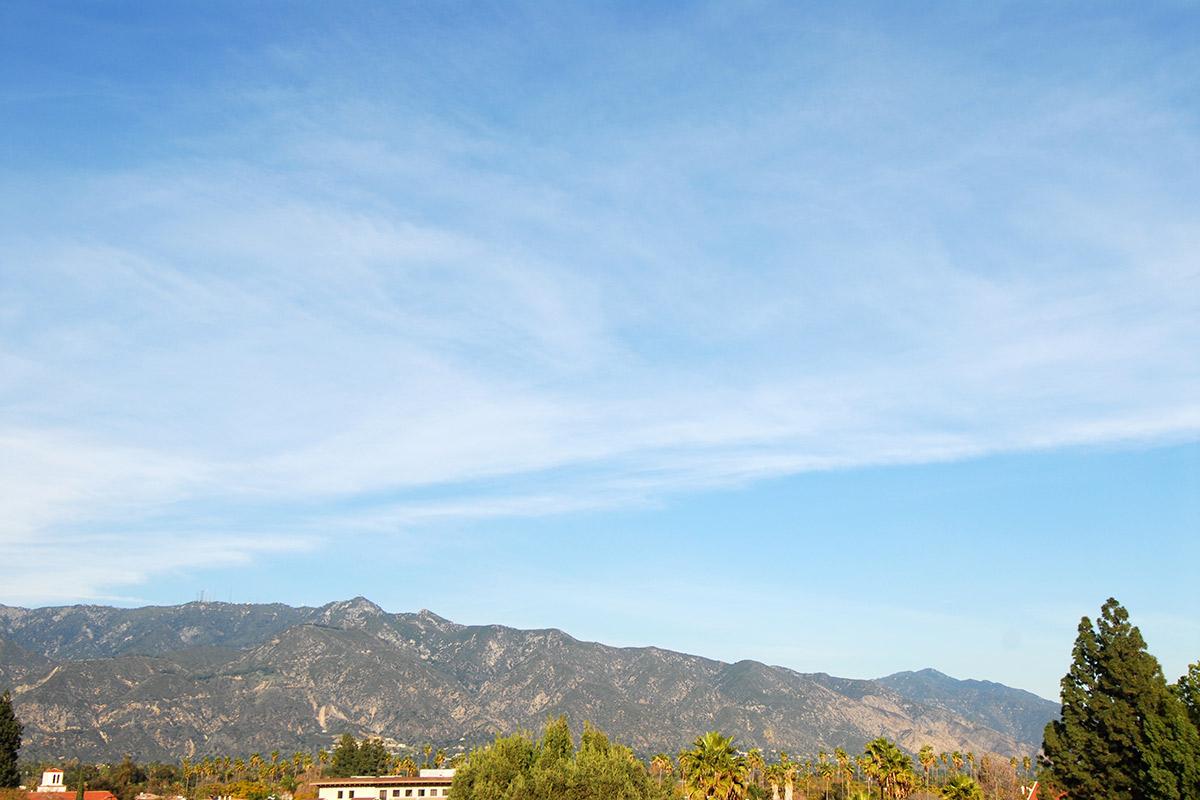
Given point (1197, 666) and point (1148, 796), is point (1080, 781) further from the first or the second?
point (1197, 666)

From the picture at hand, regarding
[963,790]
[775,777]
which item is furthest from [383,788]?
[963,790]

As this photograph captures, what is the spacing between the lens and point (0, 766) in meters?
152

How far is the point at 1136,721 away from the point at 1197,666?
7375 millimetres

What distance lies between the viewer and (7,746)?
6152 inches

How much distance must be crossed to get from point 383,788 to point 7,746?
6700cm

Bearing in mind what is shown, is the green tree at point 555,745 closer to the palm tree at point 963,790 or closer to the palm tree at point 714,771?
the palm tree at point 714,771

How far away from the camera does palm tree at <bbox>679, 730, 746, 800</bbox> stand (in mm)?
85188

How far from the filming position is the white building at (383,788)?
135375mm

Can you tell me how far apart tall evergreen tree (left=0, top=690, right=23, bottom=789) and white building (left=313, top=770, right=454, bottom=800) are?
53987mm

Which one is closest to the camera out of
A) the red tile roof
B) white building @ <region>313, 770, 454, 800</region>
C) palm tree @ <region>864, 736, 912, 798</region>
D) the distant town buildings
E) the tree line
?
the tree line

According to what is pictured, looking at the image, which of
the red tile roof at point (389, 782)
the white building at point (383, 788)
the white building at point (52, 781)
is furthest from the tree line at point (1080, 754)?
the white building at point (52, 781)

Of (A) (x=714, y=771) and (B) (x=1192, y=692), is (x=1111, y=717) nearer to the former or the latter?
(B) (x=1192, y=692)

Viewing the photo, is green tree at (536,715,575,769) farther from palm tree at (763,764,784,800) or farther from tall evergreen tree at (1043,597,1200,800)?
palm tree at (763,764,784,800)

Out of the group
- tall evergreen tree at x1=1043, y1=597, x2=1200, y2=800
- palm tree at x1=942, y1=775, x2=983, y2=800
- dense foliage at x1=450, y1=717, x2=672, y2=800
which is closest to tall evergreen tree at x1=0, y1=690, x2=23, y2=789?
dense foliage at x1=450, y1=717, x2=672, y2=800
